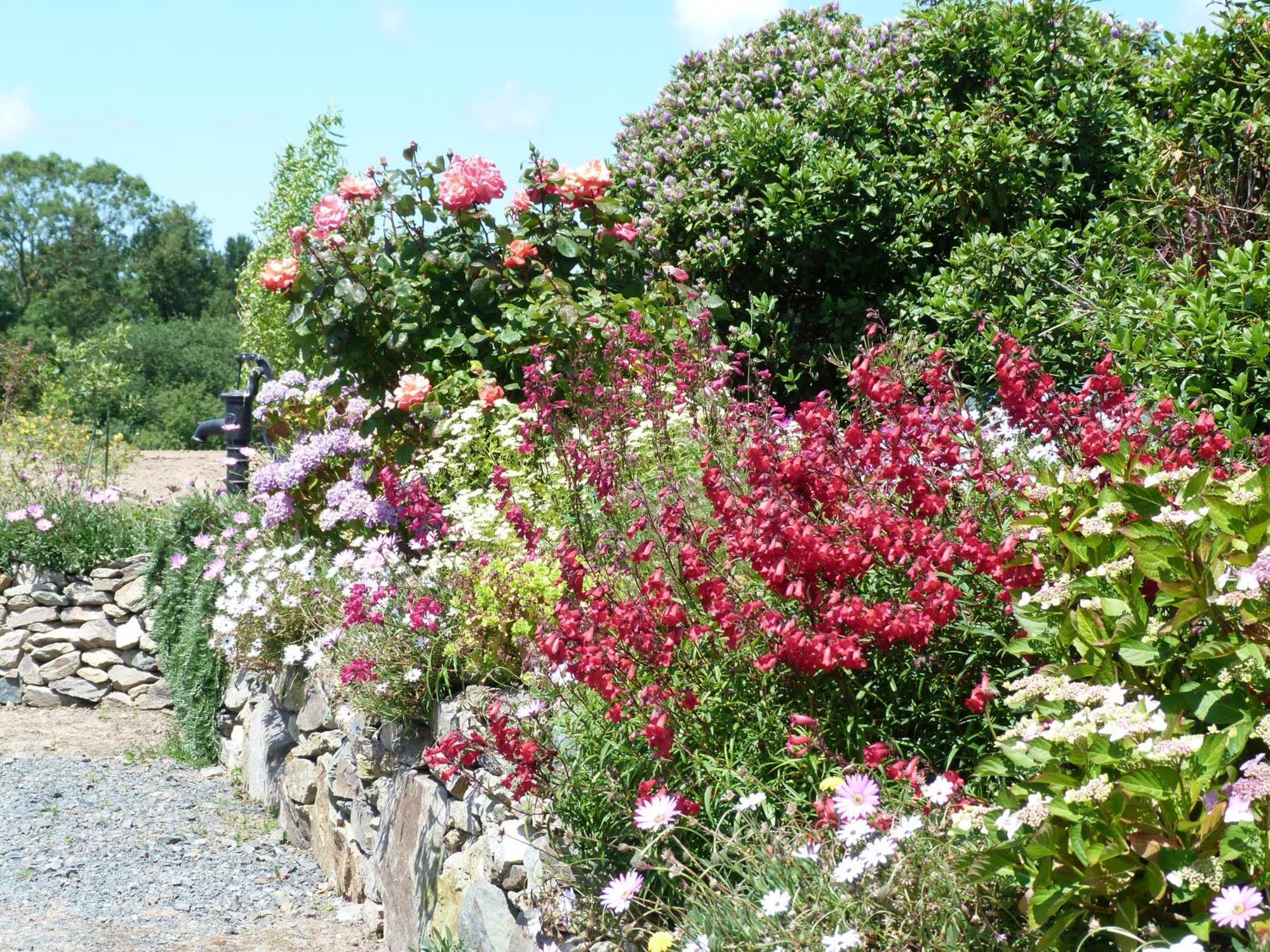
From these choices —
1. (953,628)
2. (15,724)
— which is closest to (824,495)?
(953,628)

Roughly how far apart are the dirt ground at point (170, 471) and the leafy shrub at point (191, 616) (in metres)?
3.42

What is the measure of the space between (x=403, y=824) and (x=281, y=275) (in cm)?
311

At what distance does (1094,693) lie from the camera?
203 cm

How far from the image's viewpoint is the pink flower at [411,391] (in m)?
5.48

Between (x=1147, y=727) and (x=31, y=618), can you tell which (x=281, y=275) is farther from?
(x=1147, y=727)

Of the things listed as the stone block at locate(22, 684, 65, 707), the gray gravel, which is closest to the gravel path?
the gray gravel

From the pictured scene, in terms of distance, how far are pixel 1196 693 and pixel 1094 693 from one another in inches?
8.7

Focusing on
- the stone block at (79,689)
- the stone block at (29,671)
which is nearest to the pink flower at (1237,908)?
the stone block at (79,689)

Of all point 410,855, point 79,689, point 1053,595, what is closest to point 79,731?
point 79,689

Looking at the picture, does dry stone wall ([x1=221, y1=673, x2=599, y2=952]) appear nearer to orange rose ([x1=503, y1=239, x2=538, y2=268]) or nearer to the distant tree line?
orange rose ([x1=503, y1=239, x2=538, y2=268])

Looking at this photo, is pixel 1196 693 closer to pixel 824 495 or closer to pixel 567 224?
pixel 824 495

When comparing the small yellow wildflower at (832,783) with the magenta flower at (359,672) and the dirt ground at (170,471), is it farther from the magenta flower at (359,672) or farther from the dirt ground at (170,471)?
the dirt ground at (170,471)

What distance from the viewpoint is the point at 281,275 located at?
591cm

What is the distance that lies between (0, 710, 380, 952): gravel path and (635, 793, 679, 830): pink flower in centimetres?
223
